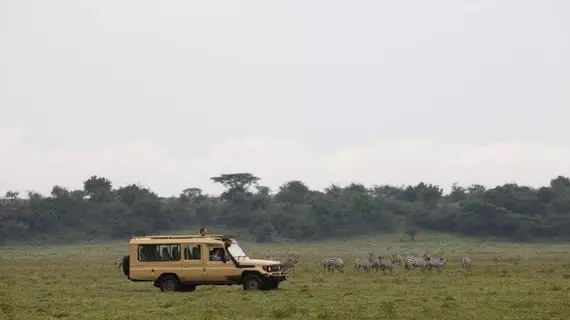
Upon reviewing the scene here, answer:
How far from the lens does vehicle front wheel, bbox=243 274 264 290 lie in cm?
3127

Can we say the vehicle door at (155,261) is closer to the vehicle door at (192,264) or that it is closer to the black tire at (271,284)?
the vehicle door at (192,264)

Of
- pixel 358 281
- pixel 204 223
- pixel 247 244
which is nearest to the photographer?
pixel 358 281

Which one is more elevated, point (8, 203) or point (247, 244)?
point (8, 203)

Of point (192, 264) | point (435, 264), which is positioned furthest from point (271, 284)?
Result: point (435, 264)

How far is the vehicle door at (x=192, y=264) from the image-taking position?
1245 inches

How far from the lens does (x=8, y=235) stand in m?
103

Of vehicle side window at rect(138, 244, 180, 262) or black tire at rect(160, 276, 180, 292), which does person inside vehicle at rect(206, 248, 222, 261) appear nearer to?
vehicle side window at rect(138, 244, 180, 262)

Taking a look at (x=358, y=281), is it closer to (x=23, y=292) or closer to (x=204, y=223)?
(x=23, y=292)

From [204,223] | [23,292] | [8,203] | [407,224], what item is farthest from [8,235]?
[23,292]

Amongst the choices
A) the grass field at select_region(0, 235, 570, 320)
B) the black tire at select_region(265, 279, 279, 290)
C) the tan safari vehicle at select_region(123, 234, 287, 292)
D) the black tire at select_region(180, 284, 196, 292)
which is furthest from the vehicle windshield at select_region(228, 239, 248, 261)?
the black tire at select_region(180, 284, 196, 292)

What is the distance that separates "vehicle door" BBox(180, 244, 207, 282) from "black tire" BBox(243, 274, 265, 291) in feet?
5.20

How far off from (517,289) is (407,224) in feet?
248

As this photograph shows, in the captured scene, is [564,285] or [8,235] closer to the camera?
[564,285]

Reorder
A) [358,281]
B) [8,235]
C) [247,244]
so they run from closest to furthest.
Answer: [358,281]
[247,244]
[8,235]
